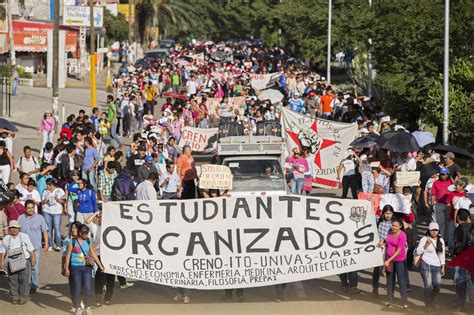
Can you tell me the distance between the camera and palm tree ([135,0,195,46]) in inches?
3848

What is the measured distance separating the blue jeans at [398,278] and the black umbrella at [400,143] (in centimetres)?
701

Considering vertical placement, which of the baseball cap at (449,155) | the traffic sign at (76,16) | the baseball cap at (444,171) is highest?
the traffic sign at (76,16)

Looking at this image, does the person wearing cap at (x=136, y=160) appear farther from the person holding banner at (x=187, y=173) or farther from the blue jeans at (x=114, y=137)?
the blue jeans at (x=114, y=137)

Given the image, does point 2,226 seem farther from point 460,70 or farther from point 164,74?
point 164,74

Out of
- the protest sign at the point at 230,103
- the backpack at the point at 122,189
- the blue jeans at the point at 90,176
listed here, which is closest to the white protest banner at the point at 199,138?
the protest sign at the point at 230,103

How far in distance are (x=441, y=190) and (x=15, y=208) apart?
678 centimetres

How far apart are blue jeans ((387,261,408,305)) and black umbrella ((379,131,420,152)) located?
701cm

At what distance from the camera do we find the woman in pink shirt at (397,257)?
1469 cm

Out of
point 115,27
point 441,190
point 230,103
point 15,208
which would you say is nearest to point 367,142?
point 441,190

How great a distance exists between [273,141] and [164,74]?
106 feet

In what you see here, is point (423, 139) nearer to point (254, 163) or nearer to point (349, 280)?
point (254, 163)

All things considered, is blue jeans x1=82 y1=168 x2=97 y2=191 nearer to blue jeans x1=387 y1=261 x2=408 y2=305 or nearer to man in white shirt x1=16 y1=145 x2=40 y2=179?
man in white shirt x1=16 y1=145 x2=40 y2=179

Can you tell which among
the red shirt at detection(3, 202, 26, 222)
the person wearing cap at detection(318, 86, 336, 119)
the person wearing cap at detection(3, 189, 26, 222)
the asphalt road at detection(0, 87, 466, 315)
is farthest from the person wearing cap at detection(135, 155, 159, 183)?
the person wearing cap at detection(318, 86, 336, 119)

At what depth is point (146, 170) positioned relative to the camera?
828 inches
